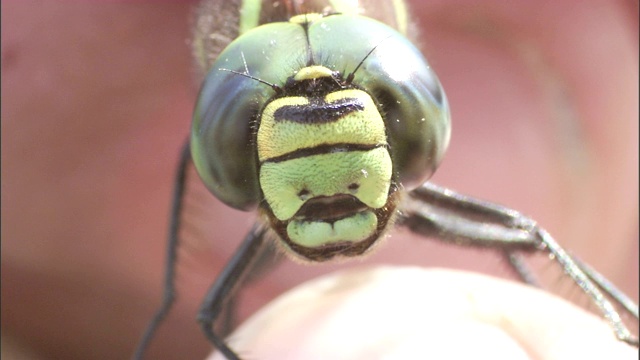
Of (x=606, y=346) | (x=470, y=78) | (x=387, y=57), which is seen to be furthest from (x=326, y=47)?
(x=470, y=78)

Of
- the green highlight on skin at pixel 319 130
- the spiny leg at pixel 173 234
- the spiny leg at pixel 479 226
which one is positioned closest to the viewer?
the green highlight on skin at pixel 319 130

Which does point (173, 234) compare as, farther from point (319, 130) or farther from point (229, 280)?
point (319, 130)

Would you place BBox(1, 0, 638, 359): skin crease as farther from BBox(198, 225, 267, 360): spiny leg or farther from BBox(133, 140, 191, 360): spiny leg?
BBox(198, 225, 267, 360): spiny leg

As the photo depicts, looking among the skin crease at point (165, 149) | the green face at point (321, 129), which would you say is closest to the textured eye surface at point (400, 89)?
the green face at point (321, 129)

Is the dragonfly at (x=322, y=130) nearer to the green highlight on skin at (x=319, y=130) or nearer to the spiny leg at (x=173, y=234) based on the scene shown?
the green highlight on skin at (x=319, y=130)

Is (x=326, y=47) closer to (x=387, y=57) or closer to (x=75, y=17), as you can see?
(x=387, y=57)
